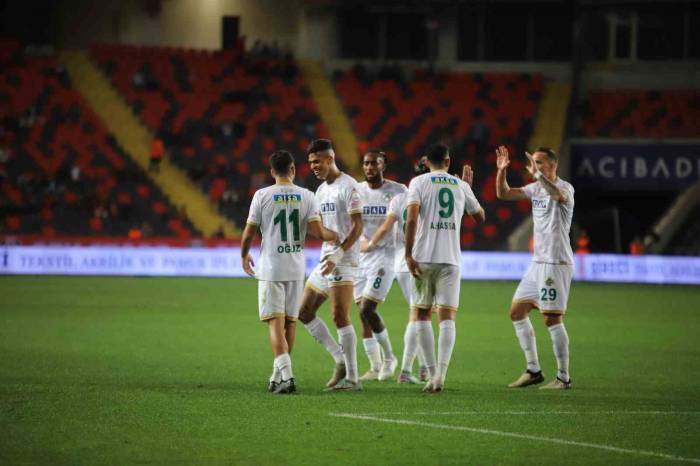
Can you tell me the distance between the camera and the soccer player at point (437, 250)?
11.1 metres

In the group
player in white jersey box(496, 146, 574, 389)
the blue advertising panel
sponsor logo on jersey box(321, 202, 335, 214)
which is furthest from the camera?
the blue advertising panel

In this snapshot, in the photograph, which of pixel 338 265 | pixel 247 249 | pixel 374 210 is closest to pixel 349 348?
pixel 338 265

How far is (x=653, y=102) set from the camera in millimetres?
39438

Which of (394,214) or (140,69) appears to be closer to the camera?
(394,214)

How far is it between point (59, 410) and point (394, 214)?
3.87m

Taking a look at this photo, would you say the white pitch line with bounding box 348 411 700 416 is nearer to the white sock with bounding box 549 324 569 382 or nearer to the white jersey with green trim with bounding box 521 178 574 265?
the white sock with bounding box 549 324 569 382

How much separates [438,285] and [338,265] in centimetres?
102

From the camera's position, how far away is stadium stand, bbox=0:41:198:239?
33.4 m

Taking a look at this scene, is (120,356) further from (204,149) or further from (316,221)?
(204,149)

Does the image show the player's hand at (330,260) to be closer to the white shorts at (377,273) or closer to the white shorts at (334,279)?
the white shorts at (334,279)

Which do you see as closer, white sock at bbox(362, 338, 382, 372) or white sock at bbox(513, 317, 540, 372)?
white sock at bbox(513, 317, 540, 372)

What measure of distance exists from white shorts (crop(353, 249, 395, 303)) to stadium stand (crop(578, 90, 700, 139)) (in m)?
26.4

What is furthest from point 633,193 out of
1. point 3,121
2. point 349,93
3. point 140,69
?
point 3,121

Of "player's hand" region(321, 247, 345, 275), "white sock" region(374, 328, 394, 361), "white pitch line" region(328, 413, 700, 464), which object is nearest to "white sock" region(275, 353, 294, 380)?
"player's hand" region(321, 247, 345, 275)
